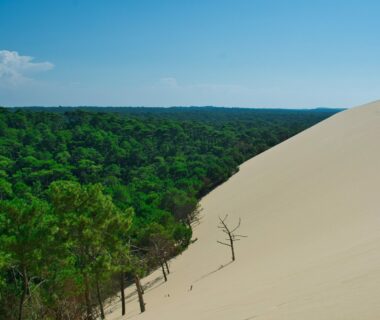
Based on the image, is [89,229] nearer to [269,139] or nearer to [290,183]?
[290,183]

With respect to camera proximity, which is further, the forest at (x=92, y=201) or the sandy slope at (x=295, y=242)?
the forest at (x=92, y=201)

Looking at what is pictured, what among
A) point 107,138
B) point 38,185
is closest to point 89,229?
point 38,185

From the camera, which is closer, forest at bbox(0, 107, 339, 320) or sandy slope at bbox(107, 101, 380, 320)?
sandy slope at bbox(107, 101, 380, 320)

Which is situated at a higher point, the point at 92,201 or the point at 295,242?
the point at 92,201
